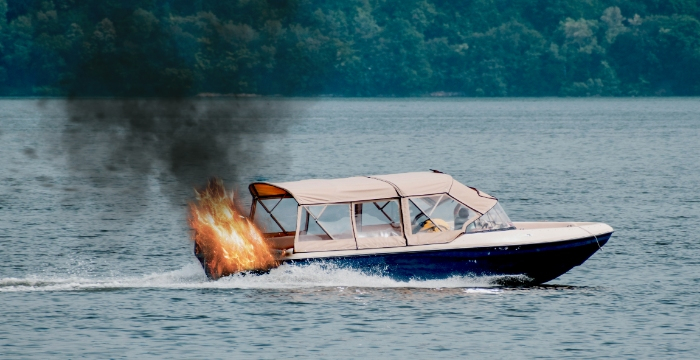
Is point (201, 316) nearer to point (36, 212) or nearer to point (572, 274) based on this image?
point (572, 274)

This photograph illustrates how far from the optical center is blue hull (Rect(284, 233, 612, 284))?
2884cm

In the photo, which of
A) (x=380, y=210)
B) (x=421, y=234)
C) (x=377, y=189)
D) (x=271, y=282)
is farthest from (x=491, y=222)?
(x=271, y=282)

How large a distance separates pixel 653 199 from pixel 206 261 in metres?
28.8

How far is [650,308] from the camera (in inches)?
1101

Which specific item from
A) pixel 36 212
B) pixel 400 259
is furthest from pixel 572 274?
pixel 36 212

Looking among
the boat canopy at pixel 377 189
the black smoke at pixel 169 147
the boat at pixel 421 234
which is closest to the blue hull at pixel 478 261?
the boat at pixel 421 234

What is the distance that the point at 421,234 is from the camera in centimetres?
2906

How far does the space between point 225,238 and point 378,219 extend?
4085 millimetres

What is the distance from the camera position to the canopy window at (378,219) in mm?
29406

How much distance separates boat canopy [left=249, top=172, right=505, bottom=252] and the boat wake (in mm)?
742

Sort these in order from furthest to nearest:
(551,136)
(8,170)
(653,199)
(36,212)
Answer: (551,136) < (8,170) < (653,199) < (36,212)

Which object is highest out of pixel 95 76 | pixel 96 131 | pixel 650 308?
pixel 95 76

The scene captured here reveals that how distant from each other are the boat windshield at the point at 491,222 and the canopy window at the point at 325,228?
3.22 m

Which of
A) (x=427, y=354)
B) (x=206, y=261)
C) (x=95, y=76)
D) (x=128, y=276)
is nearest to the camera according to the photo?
(x=427, y=354)
